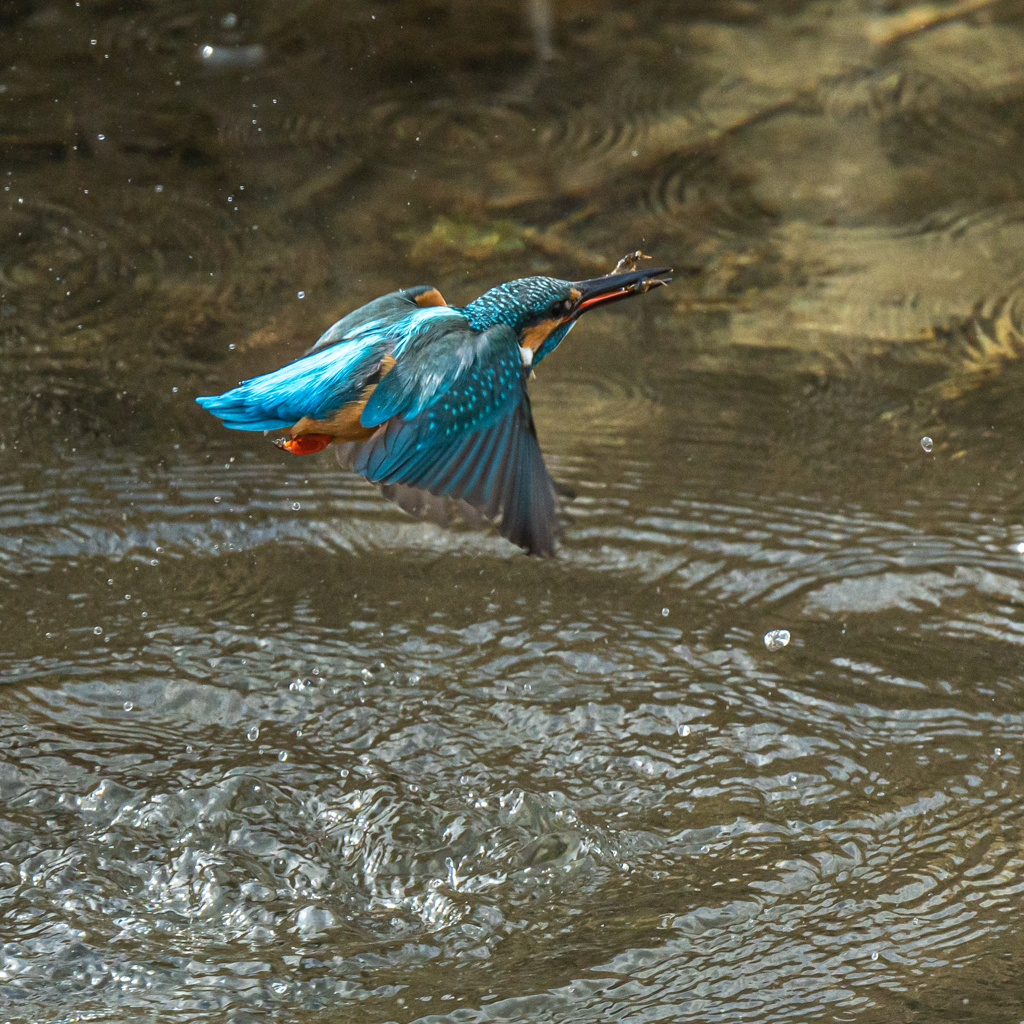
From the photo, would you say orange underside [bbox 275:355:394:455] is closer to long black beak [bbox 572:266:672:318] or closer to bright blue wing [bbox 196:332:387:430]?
bright blue wing [bbox 196:332:387:430]

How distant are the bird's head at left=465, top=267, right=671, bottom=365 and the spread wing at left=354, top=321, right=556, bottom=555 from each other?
62 mm

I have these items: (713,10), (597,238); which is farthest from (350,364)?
(713,10)

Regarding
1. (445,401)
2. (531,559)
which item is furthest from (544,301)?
(531,559)

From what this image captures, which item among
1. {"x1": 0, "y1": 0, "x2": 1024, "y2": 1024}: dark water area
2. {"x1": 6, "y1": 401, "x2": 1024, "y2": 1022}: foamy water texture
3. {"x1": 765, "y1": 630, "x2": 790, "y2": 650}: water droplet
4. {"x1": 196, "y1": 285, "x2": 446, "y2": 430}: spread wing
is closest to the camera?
{"x1": 6, "y1": 401, "x2": 1024, "y2": 1022}: foamy water texture

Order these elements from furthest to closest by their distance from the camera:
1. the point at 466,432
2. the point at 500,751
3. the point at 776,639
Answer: the point at 776,639 → the point at 500,751 → the point at 466,432

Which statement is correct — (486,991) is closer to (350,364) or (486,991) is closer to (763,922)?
(763,922)

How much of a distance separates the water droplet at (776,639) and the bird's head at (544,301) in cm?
100

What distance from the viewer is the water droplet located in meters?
3.20

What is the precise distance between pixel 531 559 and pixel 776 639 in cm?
73

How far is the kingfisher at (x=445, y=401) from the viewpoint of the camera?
2.33m

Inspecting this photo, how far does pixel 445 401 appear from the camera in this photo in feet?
7.90

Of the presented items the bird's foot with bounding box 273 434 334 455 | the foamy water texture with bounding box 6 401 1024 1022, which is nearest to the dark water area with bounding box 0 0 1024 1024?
the foamy water texture with bounding box 6 401 1024 1022

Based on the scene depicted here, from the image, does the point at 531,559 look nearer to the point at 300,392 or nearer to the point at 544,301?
the point at 544,301

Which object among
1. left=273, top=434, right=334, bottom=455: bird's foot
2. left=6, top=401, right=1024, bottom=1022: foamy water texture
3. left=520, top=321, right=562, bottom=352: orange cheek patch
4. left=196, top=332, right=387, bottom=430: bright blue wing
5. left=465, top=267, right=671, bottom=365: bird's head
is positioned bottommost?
left=6, top=401, right=1024, bottom=1022: foamy water texture
